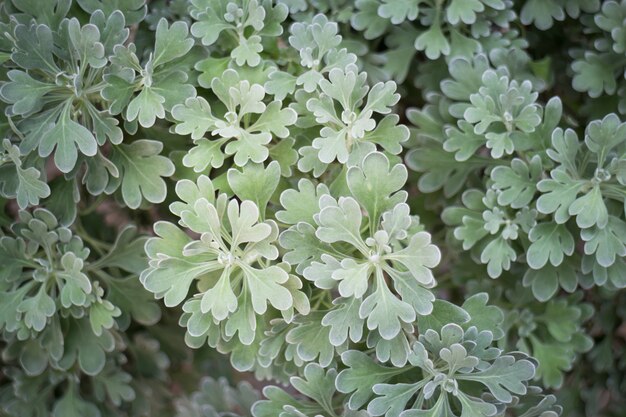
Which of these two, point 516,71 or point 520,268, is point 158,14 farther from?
point 520,268

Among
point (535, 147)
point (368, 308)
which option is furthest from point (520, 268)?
point (368, 308)

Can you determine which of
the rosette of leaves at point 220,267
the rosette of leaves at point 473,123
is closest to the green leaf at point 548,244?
the rosette of leaves at point 473,123

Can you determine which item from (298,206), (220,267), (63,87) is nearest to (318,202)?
(298,206)

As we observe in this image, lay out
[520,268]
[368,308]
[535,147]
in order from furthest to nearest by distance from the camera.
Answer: [520,268] < [535,147] < [368,308]

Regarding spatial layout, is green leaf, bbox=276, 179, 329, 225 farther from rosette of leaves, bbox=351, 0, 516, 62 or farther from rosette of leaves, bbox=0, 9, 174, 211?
rosette of leaves, bbox=351, 0, 516, 62

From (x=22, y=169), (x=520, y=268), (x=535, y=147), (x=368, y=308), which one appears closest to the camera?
(x=368, y=308)

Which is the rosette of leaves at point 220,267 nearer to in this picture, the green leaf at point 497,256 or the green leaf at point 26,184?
the green leaf at point 26,184

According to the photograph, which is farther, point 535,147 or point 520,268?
point 520,268

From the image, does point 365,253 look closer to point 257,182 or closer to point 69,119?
point 257,182
